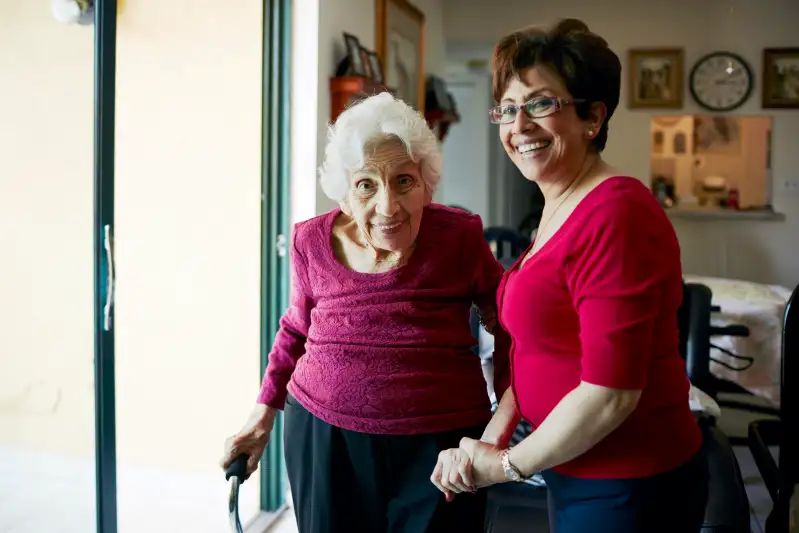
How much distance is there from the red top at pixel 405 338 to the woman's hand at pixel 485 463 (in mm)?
145

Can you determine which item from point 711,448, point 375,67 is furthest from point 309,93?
point 711,448

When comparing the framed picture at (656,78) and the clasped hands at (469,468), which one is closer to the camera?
the clasped hands at (469,468)

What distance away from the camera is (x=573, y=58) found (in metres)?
1.02

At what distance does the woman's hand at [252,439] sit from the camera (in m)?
1.35

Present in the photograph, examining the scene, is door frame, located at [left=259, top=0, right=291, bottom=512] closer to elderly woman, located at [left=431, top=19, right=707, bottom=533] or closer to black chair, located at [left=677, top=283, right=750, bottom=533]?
black chair, located at [left=677, top=283, right=750, bottom=533]

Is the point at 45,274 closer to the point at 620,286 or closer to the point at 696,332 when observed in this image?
the point at 620,286

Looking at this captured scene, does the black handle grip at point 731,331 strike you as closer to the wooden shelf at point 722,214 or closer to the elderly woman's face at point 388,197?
the elderly woman's face at point 388,197

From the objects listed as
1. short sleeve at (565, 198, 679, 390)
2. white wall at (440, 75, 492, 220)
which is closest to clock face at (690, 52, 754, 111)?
white wall at (440, 75, 492, 220)

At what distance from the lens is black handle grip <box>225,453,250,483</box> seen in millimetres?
1320

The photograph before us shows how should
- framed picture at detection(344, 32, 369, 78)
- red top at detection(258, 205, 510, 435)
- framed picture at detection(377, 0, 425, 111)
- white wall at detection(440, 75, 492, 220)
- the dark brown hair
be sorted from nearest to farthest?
the dark brown hair → red top at detection(258, 205, 510, 435) → framed picture at detection(344, 32, 369, 78) → framed picture at detection(377, 0, 425, 111) → white wall at detection(440, 75, 492, 220)

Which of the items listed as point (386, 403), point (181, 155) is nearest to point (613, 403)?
point (386, 403)

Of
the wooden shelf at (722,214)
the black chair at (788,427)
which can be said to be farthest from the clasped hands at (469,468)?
the wooden shelf at (722,214)

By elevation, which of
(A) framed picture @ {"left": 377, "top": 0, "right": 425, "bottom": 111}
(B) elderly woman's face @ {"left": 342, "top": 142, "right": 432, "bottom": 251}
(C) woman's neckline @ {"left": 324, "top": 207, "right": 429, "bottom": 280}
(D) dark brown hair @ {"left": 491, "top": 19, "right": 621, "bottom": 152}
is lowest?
(C) woman's neckline @ {"left": 324, "top": 207, "right": 429, "bottom": 280}

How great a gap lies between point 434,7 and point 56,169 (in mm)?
3607
